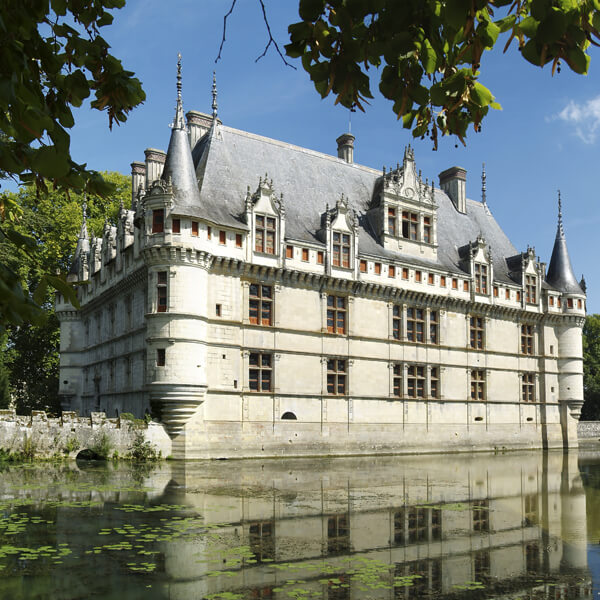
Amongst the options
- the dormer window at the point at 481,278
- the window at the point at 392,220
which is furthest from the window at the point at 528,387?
the window at the point at 392,220

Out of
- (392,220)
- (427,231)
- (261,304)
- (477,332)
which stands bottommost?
(477,332)

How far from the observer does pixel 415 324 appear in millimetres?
32000

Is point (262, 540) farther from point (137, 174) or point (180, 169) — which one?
point (137, 174)

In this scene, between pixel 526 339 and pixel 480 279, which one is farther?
pixel 526 339

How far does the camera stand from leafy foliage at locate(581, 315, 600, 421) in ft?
173

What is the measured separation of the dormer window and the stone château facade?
0.40 feet

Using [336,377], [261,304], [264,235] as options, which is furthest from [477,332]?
[264,235]

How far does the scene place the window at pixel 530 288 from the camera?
36.7 meters

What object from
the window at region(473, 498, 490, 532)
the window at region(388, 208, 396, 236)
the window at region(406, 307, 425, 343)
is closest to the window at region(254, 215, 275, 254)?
the window at region(388, 208, 396, 236)

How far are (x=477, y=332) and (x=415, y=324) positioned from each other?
432 centimetres

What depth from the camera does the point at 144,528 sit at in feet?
34.9

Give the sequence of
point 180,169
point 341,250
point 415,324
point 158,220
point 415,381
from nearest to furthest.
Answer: point 158,220, point 180,169, point 341,250, point 415,381, point 415,324

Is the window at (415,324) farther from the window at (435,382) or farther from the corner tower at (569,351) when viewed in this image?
the corner tower at (569,351)

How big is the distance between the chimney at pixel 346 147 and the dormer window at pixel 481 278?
8.71 meters
